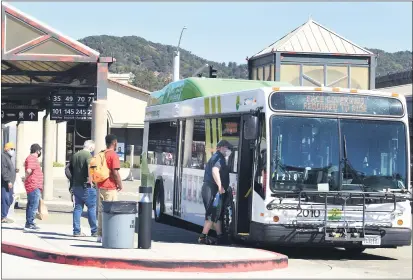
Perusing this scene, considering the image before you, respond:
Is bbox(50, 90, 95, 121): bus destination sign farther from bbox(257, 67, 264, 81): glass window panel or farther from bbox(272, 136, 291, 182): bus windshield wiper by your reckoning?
bbox(257, 67, 264, 81): glass window panel

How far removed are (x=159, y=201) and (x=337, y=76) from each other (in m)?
20.9

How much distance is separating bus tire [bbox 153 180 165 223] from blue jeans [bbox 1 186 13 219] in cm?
396

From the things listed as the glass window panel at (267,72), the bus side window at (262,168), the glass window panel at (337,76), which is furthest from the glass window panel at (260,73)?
the bus side window at (262,168)

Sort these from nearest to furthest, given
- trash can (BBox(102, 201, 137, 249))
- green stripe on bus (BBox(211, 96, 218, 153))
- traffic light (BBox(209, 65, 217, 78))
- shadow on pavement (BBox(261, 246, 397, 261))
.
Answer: trash can (BBox(102, 201, 137, 249))
shadow on pavement (BBox(261, 246, 397, 261))
green stripe on bus (BBox(211, 96, 218, 153))
traffic light (BBox(209, 65, 217, 78))

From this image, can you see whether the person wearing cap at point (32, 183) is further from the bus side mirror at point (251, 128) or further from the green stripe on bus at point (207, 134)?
the bus side mirror at point (251, 128)

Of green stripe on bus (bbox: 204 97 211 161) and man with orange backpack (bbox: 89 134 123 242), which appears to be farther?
green stripe on bus (bbox: 204 97 211 161)

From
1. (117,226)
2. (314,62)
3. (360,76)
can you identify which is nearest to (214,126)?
(117,226)

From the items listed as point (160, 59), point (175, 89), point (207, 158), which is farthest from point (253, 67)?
point (160, 59)

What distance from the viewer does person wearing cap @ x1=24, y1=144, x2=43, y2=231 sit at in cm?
1719

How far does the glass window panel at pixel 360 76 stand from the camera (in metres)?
41.4

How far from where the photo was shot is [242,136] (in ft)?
52.4

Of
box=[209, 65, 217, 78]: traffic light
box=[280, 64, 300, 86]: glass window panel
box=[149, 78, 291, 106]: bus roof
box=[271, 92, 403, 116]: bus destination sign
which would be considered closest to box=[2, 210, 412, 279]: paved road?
box=[271, 92, 403, 116]: bus destination sign

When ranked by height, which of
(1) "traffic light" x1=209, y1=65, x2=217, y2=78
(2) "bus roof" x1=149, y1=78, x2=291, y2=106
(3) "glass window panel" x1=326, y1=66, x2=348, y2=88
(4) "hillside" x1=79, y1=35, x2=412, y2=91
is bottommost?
(2) "bus roof" x1=149, y1=78, x2=291, y2=106

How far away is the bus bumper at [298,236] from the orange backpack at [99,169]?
2.69 m
